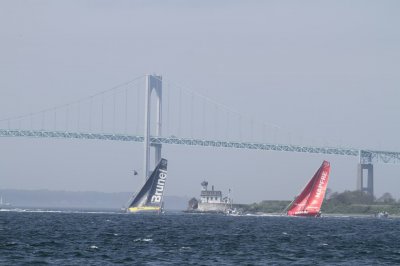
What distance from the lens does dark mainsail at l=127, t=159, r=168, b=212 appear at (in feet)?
358

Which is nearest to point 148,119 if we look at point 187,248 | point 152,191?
point 152,191

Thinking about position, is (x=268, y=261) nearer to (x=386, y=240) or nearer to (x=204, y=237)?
(x=204, y=237)

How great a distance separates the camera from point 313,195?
112312 millimetres

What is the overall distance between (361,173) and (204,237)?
87781 mm

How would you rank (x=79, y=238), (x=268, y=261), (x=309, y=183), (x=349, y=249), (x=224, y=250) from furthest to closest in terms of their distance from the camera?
1. (x=309, y=183)
2. (x=79, y=238)
3. (x=349, y=249)
4. (x=224, y=250)
5. (x=268, y=261)

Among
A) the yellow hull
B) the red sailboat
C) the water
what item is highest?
the red sailboat

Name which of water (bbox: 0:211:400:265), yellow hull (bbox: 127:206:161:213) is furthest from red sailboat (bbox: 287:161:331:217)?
water (bbox: 0:211:400:265)

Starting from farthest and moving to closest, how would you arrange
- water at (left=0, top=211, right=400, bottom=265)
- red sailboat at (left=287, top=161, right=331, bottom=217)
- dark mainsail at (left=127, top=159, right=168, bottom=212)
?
red sailboat at (left=287, top=161, right=331, bottom=217) < dark mainsail at (left=127, top=159, right=168, bottom=212) < water at (left=0, top=211, right=400, bottom=265)

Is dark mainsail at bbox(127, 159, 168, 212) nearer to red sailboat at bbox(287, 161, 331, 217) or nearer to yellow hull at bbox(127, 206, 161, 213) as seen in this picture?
yellow hull at bbox(127, 206, 161, 213)

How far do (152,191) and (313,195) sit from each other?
51.4 feet

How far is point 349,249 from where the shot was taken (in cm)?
5062

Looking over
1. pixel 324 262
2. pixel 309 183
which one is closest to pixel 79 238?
pixel 324 262

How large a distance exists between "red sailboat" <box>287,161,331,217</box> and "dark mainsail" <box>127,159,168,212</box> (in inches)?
532

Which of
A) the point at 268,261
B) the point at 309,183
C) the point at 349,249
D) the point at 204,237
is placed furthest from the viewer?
the point at 309,183
